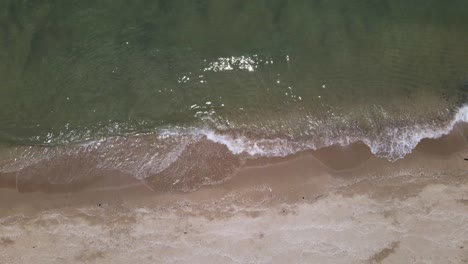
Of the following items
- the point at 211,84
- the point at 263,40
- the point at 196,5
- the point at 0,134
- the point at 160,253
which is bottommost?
the point at 160,253

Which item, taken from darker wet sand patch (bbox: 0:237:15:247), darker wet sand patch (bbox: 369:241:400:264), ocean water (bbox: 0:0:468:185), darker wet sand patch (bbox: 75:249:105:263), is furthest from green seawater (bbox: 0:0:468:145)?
darker wet sand patch (bbox: 369:241:400:264)

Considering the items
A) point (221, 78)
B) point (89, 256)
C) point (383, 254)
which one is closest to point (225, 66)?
point (221, 78)

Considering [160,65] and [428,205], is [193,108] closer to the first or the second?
[160,65]

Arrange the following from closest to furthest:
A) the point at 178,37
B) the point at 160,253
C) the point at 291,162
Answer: the point at 160,253 < the point at 291,162 < the point at 178,37

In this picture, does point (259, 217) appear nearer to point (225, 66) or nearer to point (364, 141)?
point (364, 141)

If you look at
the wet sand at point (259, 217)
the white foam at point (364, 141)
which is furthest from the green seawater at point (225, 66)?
the wet sand at point (259, 217)

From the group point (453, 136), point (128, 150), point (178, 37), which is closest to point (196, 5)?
point (178, 37)
